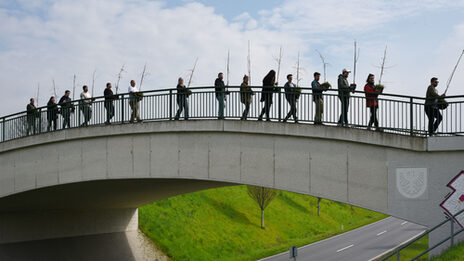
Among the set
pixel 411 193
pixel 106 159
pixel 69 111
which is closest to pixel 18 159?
pixel 69 111

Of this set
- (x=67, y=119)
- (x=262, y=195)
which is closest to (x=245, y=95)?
(x=67, y=119)

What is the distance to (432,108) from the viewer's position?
12664 mm

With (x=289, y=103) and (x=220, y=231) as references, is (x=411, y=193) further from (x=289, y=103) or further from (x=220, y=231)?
(x=220, y=231)

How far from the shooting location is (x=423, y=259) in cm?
1190

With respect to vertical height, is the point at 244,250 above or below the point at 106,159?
below

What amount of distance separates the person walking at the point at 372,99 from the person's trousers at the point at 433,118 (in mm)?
1181

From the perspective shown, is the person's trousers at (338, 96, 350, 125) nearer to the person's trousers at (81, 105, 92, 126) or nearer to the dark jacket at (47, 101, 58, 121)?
the person's trousers at (81, 105, 92, 126)

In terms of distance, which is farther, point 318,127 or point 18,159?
point 18,159

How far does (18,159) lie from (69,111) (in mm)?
2954

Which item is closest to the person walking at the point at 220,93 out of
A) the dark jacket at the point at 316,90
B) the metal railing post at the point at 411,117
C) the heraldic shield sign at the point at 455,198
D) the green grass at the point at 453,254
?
the dark jacket at the point at 316,90

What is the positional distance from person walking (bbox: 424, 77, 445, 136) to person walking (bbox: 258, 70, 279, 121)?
3.88 meters

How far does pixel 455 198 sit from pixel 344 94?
12.1ft

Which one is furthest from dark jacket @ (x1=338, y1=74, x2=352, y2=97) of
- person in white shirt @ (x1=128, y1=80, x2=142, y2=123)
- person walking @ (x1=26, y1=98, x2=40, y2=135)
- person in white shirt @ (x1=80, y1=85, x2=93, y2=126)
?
person walking @ (x1=26, y1=98, x2=40, y2=135)

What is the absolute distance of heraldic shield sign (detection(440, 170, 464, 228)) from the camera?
12000mm
